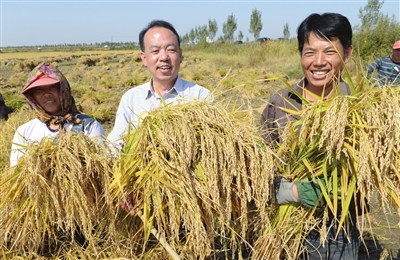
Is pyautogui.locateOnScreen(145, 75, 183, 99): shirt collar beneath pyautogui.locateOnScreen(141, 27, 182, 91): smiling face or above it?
beneath

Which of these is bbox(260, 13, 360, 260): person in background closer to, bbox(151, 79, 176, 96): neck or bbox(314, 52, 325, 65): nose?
bbox(314, 52, 325, 65): nose

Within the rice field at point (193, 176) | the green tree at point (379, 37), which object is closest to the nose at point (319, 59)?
the rice field at point (193, 176)

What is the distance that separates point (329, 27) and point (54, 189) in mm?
1607

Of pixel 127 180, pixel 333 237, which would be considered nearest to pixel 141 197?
pixel 127 180

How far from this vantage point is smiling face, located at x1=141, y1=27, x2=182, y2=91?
2.19m

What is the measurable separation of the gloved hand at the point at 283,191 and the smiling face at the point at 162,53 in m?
1.02

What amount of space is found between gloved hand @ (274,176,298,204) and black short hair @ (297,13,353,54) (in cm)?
81

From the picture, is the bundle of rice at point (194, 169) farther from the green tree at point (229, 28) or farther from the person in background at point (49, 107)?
the green tree at point (229, 28)

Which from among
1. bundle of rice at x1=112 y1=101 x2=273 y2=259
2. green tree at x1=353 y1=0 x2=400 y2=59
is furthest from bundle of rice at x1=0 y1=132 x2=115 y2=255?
green tree at x1=353 y1=0 x2=400 y2=59

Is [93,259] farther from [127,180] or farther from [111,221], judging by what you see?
[127,180]

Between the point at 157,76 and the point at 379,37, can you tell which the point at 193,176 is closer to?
the point at 157,76

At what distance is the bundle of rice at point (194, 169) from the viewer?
1.43m

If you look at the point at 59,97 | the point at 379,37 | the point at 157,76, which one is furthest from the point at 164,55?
the point at 379,37

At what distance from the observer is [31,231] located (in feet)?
5.17
